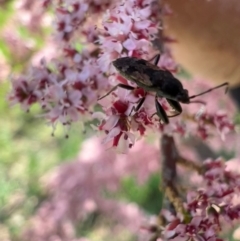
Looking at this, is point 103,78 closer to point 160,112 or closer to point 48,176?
point 160,112

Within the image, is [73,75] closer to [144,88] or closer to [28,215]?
[144,88]

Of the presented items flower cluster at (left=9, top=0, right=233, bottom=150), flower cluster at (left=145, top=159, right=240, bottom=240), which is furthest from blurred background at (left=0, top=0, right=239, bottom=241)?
flower cluster at (left=145, top=159, right=240, bottom=240)

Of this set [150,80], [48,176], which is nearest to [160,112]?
[150,80]

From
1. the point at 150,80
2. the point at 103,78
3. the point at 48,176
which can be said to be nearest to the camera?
the point at 150,80

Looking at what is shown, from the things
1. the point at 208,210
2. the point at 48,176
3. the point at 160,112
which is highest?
the point at 160,112

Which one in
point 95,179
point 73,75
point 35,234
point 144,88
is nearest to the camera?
point 144,88

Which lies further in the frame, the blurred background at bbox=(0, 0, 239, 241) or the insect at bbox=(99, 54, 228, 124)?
the blurred background at bbox=(0, 0, 239, 241)

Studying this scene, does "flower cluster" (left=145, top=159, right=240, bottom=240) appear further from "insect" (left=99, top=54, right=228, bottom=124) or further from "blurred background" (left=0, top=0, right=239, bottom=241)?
"blurred background" (left=0, top=0, right=239, bottom=241)

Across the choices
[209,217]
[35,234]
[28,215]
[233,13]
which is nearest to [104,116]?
[209,217]

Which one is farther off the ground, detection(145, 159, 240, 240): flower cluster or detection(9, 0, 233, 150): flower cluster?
detection(9, 0, 233, 150): flower cluster

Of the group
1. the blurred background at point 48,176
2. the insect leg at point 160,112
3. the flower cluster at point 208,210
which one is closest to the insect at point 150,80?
the insect leg at point 160,112

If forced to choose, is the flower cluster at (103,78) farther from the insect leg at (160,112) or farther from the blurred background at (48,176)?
the blurred background at (48,176)
